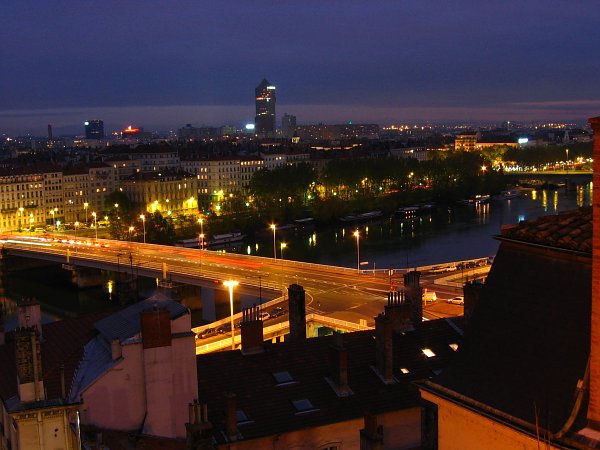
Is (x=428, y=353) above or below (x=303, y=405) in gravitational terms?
above

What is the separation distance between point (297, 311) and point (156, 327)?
4.42m

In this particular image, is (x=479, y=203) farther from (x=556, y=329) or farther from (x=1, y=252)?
(x=556, y=329)

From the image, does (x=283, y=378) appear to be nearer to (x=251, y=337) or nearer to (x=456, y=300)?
(x=251, y=337)

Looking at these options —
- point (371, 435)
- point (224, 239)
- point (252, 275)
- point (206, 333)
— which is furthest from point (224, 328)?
point (224, 239)

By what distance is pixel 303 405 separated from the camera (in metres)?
9.77

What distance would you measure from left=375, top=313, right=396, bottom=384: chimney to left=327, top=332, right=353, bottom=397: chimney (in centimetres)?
57

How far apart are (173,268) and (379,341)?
25245 millimetres

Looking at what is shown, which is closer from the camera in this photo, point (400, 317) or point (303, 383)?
point (303, 383)

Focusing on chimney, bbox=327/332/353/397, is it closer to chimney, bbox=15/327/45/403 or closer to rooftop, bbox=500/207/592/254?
chimney, bbox=15/327/45/403

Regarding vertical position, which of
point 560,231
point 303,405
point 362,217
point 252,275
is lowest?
point 362,217

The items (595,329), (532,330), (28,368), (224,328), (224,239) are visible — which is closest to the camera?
(595,329)

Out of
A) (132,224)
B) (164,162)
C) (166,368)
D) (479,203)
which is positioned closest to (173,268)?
(132,224)

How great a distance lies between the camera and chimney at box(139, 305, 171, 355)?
898cm

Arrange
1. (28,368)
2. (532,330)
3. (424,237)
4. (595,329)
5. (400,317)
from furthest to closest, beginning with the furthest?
(424,237) < (400,317) < (28,368) < (532,330) < (595,329)
